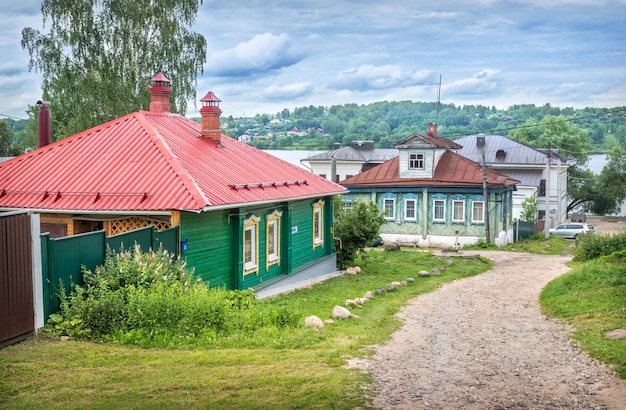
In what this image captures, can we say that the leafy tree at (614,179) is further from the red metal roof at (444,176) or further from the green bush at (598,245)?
the green bush at (598,245)

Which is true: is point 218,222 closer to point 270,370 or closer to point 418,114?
point 270,370

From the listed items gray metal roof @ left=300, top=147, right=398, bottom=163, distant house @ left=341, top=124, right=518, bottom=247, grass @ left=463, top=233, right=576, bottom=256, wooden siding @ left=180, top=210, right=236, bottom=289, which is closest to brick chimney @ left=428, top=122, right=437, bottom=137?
distant house @ left=341, top=124, right=518, bottom=247

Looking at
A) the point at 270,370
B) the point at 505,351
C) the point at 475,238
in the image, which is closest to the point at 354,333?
the point at 505,351

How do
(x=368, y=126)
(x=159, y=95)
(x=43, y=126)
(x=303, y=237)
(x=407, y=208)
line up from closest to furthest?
1. (x=43, y=126)
2. (x=159, y=95)
3. (x=303, y=237)
4. (x=407, y=208)
5. (x=368, y=126)

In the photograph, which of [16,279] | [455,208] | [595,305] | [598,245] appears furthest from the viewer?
[455,208]

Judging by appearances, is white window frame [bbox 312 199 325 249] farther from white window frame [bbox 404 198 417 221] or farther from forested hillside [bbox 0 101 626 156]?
forested hillside [bbox 0 101 626 156]

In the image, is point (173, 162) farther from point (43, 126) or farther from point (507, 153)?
point (507, 153)

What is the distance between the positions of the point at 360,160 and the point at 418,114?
19123mm

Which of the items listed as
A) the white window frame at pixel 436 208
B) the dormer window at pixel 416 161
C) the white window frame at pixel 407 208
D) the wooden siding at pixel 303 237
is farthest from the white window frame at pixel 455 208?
the wooden siding at pixel 303 237

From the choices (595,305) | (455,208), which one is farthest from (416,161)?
(595,305)

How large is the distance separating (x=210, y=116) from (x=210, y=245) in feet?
20.3

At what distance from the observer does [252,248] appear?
17203 mm

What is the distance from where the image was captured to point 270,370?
334 inches

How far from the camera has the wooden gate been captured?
9.46m
